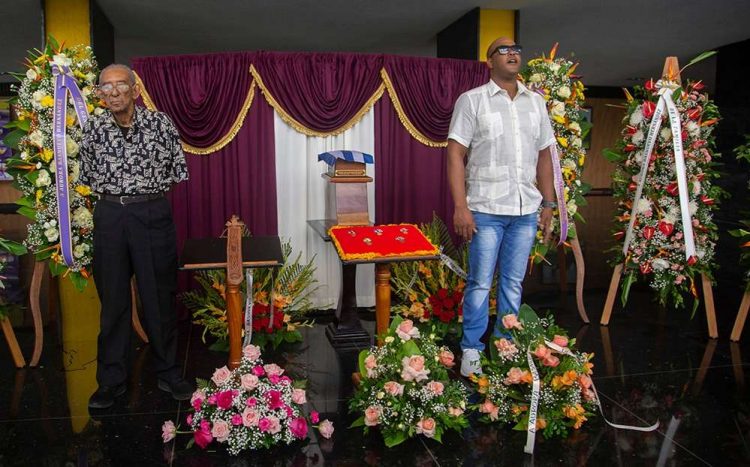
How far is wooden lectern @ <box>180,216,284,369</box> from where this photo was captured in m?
2.99

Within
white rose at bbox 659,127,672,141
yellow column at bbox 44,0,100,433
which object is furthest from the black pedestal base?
white rose at bbox 659,127,672,141

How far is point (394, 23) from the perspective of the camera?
6746mm

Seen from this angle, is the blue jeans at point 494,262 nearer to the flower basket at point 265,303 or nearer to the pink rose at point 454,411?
the pink rose at point 454,411

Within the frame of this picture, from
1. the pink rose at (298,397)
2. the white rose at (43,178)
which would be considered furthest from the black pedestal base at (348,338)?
the white rose at (43,178)

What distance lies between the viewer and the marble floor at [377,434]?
2.49m

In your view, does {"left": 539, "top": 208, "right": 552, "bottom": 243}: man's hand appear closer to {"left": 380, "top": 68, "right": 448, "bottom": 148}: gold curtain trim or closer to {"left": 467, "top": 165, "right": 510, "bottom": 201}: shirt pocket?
{"left": 467, "top": 165, "right": 510, "bottom": 201}: shirt pocket

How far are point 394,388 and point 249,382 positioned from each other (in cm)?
57

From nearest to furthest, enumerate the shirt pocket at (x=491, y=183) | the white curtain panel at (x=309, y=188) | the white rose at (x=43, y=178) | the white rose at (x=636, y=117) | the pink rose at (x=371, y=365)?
the pink rose at (x=371, y=365) < the shirt pocket at (x=491, y=183) < the white rose at (x=43, y=178) < the white rose at (x=636, y=117) < the white curtain panel at (x=309, y=188)

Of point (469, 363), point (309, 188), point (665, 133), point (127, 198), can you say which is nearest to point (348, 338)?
Result: point (469, 363)

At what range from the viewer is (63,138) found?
10.4 ft

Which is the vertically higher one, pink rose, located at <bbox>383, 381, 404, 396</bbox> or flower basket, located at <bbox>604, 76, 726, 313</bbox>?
flower basket, located at <bbox>604, 76, 726, 313</bbox>

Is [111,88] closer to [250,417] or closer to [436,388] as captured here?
[250,417]

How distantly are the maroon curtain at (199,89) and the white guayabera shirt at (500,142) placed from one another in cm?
184

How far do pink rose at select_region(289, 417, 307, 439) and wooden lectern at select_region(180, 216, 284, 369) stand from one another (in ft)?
2.32
